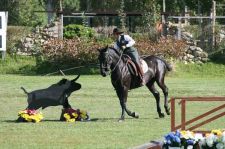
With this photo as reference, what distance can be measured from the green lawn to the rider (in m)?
1.49

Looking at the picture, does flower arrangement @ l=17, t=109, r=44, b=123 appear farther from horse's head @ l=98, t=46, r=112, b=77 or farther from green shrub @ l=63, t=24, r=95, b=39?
green shrub @ l=63, t=24, r=95, b=39

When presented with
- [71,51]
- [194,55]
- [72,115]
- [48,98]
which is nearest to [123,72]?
[72,115]

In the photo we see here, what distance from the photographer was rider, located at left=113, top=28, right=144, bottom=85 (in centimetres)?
2105

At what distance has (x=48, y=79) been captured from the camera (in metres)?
38.5

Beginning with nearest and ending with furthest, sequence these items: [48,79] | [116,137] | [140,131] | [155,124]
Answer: [116,137] < [140,131] < [155,124] < [48,79]

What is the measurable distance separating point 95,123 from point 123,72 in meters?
2.02

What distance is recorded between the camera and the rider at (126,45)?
69.1 ft

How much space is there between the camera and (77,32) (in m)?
→ 48.5

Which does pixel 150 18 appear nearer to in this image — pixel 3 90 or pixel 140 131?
pixel 3 90

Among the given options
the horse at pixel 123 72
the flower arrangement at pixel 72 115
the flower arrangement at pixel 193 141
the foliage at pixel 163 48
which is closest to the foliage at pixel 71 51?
the foliage at pixel 163 48

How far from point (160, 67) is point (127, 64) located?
1.57 m

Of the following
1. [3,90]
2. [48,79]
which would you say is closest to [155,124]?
[3,90]

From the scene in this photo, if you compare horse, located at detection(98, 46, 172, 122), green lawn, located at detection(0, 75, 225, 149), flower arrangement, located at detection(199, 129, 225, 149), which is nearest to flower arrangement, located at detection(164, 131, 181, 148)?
flower arrangement, located at detection(199, 129, 225, 149)

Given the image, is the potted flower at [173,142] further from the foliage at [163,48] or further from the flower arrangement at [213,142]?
the foliage at [163,48]
